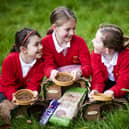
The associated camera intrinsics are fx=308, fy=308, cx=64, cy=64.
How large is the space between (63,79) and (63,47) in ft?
1.51

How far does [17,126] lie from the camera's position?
3.27 meters

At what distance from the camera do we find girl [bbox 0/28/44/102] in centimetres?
353

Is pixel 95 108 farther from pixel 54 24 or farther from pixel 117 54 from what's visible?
pixel 54 24

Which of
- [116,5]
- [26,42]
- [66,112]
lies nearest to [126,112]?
[66,112]

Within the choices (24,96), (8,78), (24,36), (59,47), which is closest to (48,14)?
(59,47)

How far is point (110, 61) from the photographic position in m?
3.48

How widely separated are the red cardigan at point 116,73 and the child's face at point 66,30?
14.4 inches

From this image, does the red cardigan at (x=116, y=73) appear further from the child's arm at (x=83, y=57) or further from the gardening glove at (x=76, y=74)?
the gardening glove at (x=76, y=74)

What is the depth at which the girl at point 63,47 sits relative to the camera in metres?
3.57

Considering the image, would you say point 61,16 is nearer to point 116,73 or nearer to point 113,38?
point 113,38

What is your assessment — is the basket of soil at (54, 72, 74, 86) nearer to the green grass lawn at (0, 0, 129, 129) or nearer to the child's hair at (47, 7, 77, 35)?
the child's hair at (47, 7, 77, 35)

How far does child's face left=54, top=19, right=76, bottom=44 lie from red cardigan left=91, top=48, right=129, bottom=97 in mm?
367

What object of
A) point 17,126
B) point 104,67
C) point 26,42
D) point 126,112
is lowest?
point 17,126

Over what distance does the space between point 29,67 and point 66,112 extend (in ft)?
2.48
